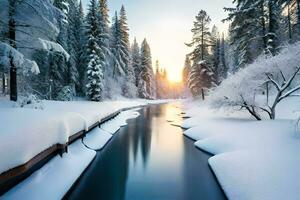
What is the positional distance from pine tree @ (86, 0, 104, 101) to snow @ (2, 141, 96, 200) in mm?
16879

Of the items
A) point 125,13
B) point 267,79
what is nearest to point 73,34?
point 125,13

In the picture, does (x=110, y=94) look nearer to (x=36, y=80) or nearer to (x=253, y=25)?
(x=36, y=80)

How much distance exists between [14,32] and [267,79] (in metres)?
13.0

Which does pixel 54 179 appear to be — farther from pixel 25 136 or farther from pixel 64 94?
pixel 64 94

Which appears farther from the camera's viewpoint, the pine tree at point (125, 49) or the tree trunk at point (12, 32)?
the pine tree at point (125, 49)

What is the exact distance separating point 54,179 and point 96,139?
5848 mm

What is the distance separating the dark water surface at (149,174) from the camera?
6.79 meters

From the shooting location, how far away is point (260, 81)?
41.4 ft

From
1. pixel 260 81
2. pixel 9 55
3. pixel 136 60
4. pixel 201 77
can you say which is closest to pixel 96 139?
pixel 9 55

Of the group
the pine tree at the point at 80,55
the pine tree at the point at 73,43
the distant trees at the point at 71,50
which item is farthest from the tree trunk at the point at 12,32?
the pine tree at the point at 80,55

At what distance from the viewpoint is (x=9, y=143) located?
4848mm

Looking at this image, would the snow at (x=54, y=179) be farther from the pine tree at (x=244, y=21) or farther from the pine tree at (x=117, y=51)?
the pine tree at (x=117, y=51)

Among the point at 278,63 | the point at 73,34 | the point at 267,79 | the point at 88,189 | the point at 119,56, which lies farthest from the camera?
the point at 119,56

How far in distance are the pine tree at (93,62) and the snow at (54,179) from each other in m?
16.9
